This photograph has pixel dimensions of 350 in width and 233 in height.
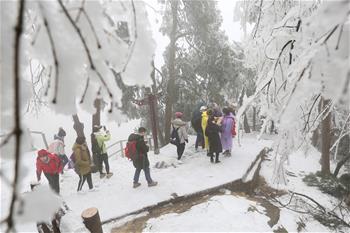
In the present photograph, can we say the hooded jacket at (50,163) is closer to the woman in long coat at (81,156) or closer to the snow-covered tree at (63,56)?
the woman in long coat at (81,156)

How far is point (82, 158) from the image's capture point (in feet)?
25.4

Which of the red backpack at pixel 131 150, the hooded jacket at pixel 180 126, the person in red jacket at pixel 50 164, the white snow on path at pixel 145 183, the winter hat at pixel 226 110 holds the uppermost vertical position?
the winter hat at pixel 226 110

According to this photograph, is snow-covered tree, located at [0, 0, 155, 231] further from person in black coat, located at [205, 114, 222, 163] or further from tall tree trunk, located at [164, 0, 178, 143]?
tall tree trunk, located at [164, 0, 178, 143]

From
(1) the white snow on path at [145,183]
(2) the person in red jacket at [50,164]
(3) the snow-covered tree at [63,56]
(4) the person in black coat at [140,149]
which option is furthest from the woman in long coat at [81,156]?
(3) the snow-covered tree at [63,56]

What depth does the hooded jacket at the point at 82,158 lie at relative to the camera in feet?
25.1

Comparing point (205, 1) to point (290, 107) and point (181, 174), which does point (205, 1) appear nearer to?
point (181, 174)

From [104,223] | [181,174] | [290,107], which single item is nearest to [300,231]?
[181,174]

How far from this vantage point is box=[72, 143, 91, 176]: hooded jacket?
301 inches

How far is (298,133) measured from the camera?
11.4ft

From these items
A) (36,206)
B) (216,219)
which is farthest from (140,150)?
(36,206)

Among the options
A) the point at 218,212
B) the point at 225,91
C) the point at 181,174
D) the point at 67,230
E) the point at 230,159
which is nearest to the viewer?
the point at 67,230

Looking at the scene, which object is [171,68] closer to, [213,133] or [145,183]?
[213,133]

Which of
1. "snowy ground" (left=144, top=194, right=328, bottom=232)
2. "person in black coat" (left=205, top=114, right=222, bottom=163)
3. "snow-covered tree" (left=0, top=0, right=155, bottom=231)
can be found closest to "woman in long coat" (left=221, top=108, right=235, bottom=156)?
"person in black coat" (left=205, top=114, right=222, bottom=163)

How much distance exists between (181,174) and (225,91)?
8.30 metres
